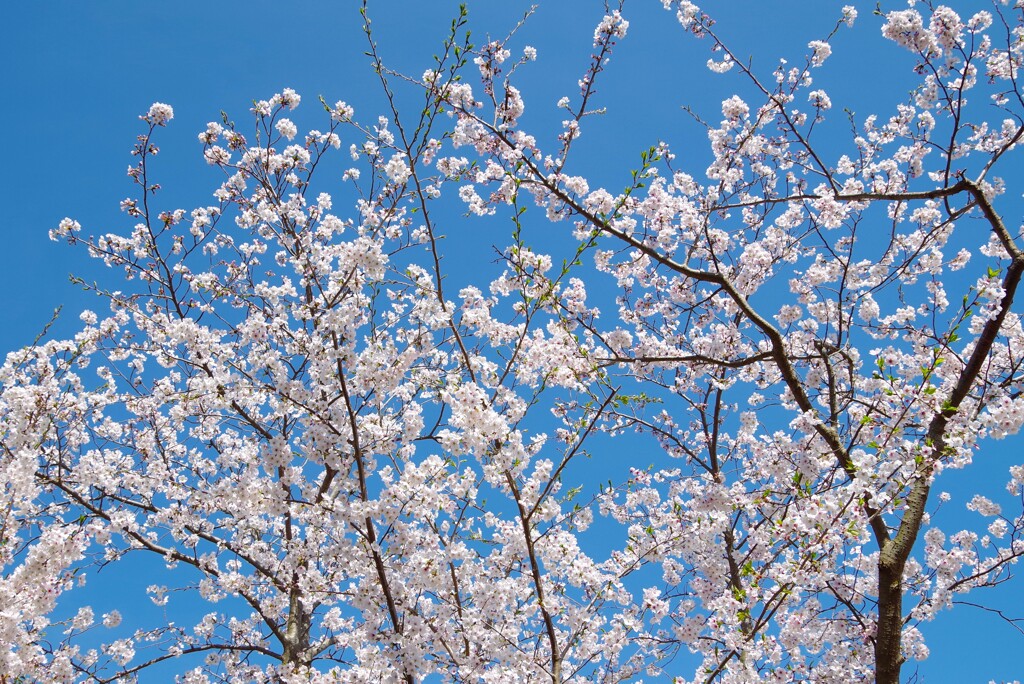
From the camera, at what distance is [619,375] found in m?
6.24

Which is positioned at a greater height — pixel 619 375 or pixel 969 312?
pixel 619 375

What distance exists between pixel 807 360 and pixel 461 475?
360 cm

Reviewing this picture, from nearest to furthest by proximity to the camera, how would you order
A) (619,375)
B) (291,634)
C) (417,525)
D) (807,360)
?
(417,525), (619,375), (807,360), (291,634)

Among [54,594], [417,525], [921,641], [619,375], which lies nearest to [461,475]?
[417,525]

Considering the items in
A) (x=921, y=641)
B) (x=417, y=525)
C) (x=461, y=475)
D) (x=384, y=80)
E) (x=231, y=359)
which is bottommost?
(x=921, y=641)

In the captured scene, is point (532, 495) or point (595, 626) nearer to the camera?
point (532, 495)

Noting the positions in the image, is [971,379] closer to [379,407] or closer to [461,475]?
[461,475]

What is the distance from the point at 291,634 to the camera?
779cm

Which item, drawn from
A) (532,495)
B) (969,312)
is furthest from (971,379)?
(532,495)

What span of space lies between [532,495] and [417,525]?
101 centimetres

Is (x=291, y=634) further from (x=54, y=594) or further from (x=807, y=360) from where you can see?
(x=807, y=360)

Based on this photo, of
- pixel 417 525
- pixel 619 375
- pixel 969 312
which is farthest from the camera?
pixel 619 375

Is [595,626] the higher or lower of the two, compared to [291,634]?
lower

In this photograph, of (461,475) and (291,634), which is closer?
(461,475)
